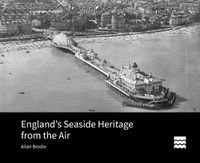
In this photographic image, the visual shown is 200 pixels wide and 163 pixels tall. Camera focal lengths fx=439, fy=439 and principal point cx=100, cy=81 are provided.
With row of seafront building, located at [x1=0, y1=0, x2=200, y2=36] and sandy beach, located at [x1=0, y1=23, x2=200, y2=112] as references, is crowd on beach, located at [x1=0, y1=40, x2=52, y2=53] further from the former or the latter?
row of seafront building, located at [x1=0, y1=0, x2=200, y2=36]

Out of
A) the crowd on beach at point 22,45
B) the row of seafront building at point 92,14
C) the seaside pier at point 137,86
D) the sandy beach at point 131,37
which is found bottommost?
the seaside pier at point 137,86

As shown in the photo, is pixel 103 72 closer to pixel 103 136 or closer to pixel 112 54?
pixel 112 54

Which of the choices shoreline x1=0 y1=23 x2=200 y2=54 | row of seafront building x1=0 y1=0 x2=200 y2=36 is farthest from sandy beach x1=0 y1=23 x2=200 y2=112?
row of seafront building x1=0 y1=0 x2=200 y2=36

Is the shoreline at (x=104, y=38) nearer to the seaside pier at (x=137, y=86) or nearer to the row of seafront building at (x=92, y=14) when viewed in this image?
the row of seafront building at (x=92, y=14)

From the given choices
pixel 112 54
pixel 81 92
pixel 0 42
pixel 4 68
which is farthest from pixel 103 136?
pixel 0 42

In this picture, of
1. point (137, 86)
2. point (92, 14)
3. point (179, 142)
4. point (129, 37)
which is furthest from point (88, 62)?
point (179, 142)

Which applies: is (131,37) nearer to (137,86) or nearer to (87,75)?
(87,75)

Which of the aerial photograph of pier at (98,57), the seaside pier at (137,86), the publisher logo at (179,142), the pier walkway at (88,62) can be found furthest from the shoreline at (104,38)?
the publisher logo at (179,142)

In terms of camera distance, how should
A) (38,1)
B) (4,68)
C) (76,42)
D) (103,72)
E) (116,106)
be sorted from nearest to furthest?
(116,106) < (4,68) < (103,72) < (38,1) < (76,42)
